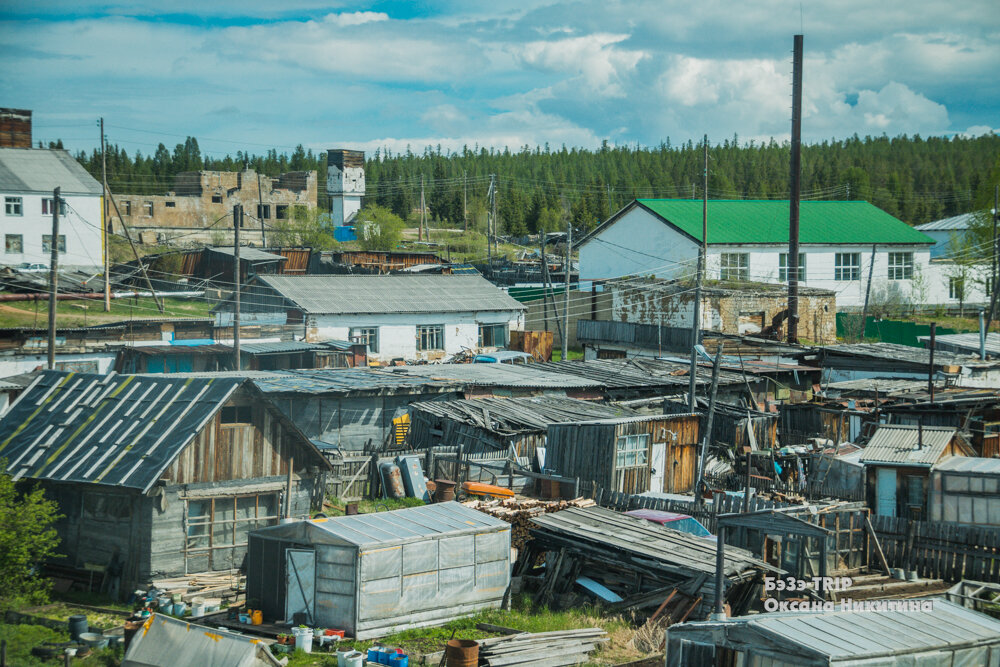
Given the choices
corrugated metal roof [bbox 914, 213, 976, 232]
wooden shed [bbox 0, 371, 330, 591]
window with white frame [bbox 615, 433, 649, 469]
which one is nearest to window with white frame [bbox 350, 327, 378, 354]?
window with white frame [bbox 615, 433, 649, 469]

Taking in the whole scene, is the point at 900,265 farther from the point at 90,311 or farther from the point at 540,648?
the point at 540,648

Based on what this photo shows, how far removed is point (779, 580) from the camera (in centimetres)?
1936

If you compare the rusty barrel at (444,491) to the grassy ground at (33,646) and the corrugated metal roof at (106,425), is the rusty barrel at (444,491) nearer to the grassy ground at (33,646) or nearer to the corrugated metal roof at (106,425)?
the corrugated metal roof at (106,425)

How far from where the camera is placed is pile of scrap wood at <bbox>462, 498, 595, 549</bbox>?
851 inches

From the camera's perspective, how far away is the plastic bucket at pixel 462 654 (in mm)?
15367

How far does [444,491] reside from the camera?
25.5 metres

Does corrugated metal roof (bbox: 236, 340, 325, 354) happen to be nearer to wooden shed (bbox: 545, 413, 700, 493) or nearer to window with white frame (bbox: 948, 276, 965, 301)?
wooden shed (bbox: 545, 413, 700, 493)

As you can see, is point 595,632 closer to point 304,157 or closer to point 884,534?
point 884,534

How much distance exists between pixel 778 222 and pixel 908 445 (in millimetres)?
38854

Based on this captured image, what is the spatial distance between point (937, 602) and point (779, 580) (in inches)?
164

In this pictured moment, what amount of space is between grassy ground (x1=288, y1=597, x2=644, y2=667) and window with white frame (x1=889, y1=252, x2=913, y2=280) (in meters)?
49.7

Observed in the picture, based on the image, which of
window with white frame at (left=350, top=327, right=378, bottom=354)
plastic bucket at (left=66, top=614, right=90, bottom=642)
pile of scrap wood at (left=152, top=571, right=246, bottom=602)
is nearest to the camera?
plastic bucket at (left=66, top=614, right=90, bottom=642)

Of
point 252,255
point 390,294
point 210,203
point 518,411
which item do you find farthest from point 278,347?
point 210,203

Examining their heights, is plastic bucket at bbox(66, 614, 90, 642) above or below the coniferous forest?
below
